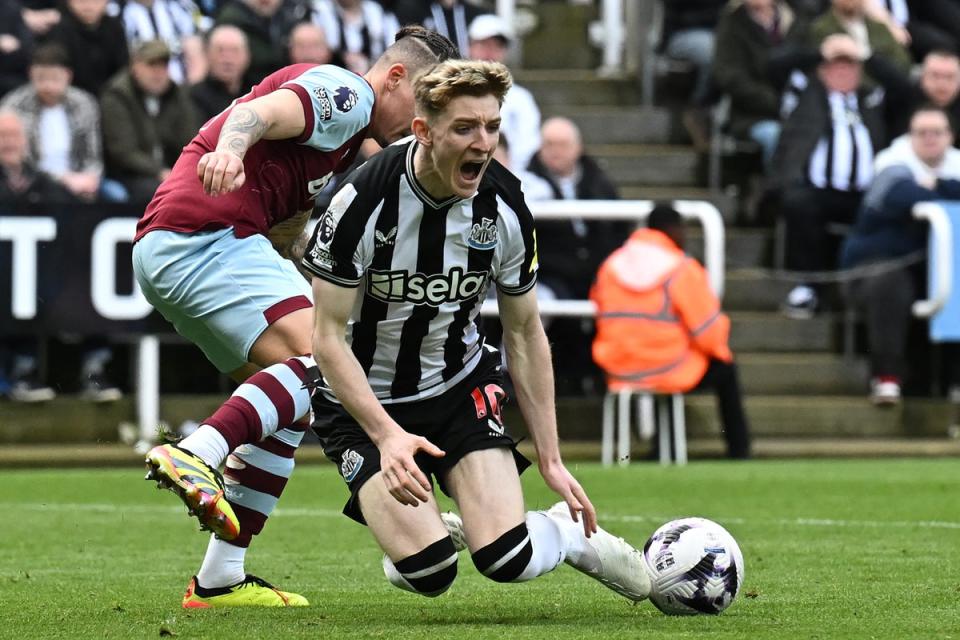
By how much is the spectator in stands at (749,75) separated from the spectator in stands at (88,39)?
496 centimetres

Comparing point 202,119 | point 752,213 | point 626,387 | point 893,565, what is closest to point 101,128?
point 202,119

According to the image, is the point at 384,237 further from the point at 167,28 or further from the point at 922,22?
the point at 922,22

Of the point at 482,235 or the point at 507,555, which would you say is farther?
the point at 482,235

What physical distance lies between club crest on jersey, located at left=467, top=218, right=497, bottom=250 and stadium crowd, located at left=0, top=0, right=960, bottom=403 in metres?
6.98

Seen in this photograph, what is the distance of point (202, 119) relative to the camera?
14133 millimetres

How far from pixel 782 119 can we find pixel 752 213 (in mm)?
791

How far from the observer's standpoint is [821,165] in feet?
48.6

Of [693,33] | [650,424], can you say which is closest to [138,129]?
[650,424]

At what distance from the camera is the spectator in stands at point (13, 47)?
14.4 m

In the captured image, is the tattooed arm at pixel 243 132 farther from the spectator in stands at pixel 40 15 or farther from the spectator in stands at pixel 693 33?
the spectator in stands at pixel 693 33

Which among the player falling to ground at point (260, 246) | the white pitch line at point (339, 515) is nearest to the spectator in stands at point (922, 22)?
the white pitch line at point (339, 515)

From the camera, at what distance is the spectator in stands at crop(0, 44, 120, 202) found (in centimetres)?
1359

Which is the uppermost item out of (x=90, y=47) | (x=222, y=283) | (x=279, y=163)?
(x=90, y=47)

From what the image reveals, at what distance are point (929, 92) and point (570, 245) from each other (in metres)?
3.69
